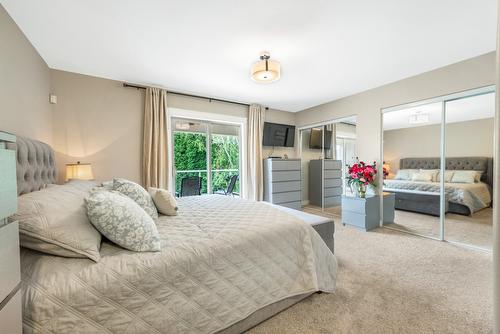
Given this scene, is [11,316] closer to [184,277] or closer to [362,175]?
[184,277]

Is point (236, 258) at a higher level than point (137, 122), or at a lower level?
lower

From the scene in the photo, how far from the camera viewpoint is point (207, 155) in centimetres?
428

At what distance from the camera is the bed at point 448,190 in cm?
263

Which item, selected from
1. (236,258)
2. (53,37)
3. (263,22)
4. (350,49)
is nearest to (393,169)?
(350,49)

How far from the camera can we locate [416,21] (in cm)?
198

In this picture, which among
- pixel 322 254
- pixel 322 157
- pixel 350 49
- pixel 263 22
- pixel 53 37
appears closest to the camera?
pixel 322 254

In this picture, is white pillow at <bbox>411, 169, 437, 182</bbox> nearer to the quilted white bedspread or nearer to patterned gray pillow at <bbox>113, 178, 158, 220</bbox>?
the quilted white bedspread

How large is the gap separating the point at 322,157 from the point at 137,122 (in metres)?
3.95

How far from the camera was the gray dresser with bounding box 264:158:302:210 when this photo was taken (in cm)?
450

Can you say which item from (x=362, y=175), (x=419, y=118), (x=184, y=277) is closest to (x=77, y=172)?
(x=184, y=277)

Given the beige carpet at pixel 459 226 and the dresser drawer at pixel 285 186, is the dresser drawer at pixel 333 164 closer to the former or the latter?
the dresser drawer at pixel 285 186

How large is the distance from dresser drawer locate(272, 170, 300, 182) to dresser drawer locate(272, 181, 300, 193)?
0.09 metres

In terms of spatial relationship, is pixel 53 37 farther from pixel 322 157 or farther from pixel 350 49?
pixel 322 157

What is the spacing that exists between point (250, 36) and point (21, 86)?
231cm
